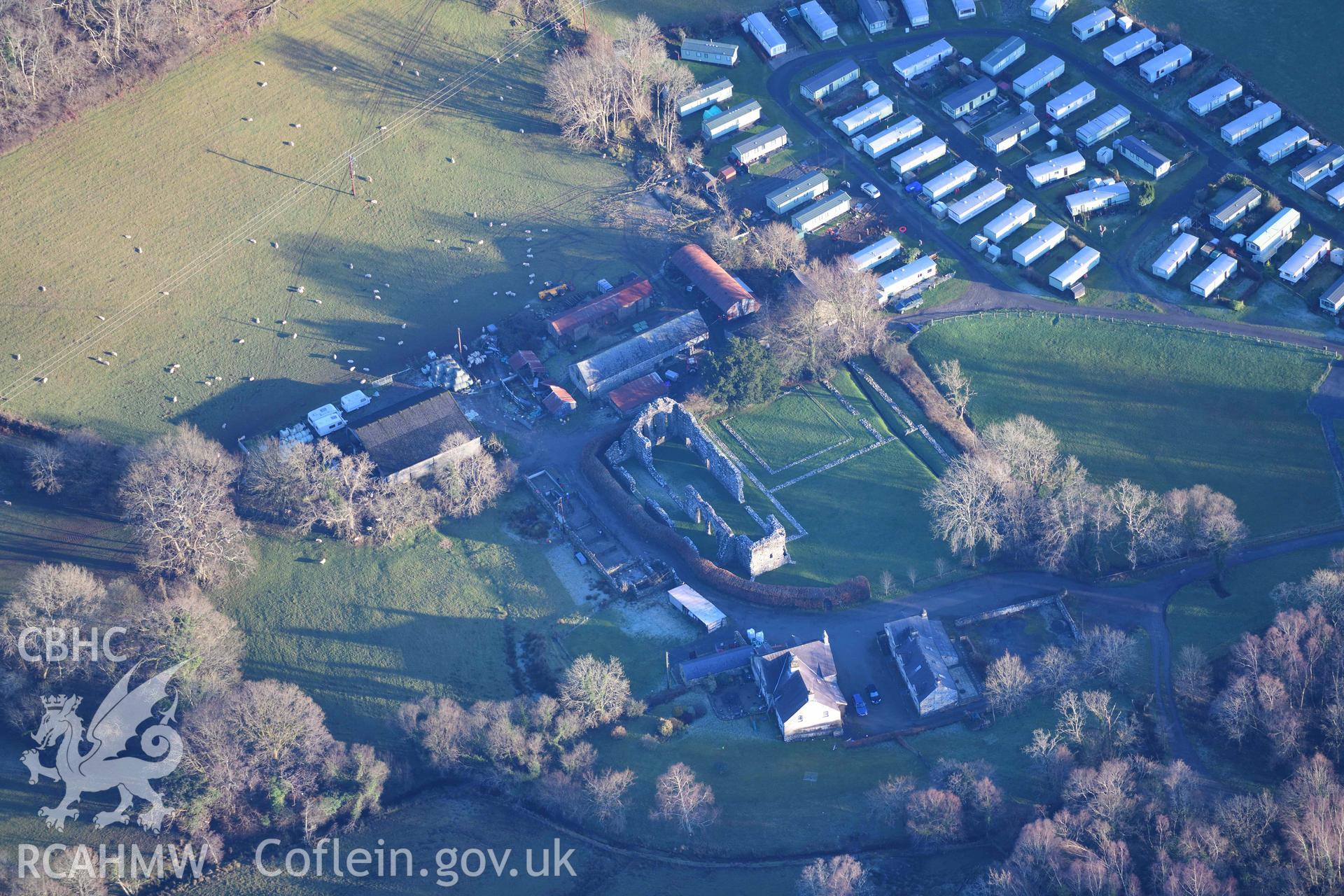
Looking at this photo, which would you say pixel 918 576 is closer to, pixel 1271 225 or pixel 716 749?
pixel 716 749

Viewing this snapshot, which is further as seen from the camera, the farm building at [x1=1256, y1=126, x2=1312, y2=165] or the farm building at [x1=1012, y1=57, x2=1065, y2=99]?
the farm building at [x1=1012, y1=57, x2=1065, y2=99]

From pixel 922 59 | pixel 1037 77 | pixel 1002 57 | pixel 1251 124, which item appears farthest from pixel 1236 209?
pixel 922 59

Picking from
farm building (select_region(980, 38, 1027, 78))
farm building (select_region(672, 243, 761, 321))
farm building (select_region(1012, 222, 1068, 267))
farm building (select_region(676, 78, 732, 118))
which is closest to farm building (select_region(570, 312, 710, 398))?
farm building (select_region(672, 243, 761, 321))

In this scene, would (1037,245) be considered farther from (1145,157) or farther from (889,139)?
(889,139)

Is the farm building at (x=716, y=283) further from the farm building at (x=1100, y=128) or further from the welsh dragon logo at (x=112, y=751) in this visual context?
the welsh dragon logo at (x=112, y=751)

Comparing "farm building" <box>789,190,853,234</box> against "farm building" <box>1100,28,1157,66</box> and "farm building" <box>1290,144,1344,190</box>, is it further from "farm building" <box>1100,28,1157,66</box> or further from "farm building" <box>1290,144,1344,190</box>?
"farm building" <box>1290,144,1344,190</box>

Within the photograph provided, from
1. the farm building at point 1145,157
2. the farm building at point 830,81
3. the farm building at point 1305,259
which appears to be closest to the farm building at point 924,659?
the farm building at point 1305,259
